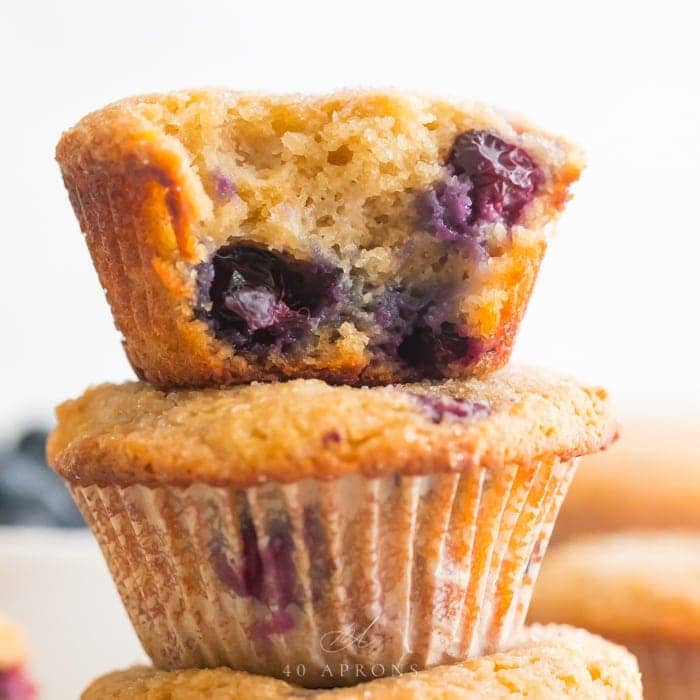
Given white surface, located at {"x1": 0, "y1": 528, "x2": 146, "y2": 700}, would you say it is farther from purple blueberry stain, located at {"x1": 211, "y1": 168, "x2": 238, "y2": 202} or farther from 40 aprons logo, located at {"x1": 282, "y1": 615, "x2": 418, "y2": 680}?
purple blueberry stain, located at {"x1": 211, "y1": 168, "x2": 238, "y2": 202}

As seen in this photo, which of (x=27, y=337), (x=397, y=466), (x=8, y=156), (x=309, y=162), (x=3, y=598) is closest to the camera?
(x=397, y=466)

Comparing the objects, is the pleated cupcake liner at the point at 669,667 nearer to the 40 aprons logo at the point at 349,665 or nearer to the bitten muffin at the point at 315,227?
the 40 aprons logo at the point at 349,665

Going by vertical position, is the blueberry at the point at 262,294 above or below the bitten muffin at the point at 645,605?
above

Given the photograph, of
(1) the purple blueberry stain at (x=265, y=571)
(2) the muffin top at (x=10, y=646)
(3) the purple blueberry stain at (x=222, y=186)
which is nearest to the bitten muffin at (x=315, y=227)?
(3) the purple blueberry stain at (x=222, y=186)

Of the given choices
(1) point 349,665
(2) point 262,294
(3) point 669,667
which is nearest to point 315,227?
(2) point 262,294

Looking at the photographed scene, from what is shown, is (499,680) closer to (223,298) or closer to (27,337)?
(223,298)

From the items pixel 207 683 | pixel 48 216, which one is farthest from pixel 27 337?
pixel 207 683

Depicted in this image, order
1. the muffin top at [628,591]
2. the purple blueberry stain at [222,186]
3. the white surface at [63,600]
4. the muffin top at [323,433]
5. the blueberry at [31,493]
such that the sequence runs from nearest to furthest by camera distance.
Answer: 1. the muffin top at [323,433]
2. the purple blueberry stain at [222,186]
3. the muffin top at [628,591]
4. the white surface at [63,600]
5. the blueberry at [31,493]
